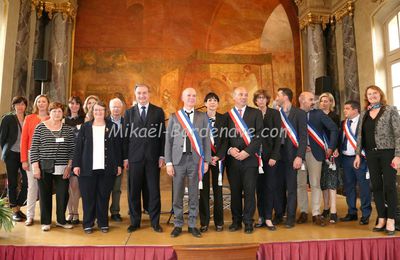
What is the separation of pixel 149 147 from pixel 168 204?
2375mm

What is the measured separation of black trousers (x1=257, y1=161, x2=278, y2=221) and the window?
4.75 meters

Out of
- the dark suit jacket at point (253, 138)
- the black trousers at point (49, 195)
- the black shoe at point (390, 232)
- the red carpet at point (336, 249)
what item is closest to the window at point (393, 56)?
the black shoe at point (390, 232)

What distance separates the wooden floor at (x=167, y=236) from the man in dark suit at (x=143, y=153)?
0.89 ft

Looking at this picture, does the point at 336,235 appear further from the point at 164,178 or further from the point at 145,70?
the point at 145,70

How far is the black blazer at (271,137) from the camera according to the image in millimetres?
3791

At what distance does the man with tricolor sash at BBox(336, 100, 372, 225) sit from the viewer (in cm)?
427

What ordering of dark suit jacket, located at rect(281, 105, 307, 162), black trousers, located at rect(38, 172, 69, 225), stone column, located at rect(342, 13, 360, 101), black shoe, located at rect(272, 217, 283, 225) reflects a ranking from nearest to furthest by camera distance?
black trousers, located at rect(38, 172, 69, 225), dark suit jacket, located at rect(281, 105, 307, 162), black shoe, located at rect(272, 217, 283, 225), stone column, located at rect(342, 13, 360, 101)

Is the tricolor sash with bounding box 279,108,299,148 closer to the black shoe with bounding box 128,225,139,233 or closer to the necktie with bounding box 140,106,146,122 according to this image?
the necktie with bounding box 140,106,146,122

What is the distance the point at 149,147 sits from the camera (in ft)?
12.1

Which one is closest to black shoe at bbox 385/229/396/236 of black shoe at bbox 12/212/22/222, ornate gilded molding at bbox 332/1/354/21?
black shoe at bbox 12/212/22/222

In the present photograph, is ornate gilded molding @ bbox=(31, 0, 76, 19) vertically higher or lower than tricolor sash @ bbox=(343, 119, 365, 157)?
higher

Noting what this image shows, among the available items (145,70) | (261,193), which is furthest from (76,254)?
(145,70)

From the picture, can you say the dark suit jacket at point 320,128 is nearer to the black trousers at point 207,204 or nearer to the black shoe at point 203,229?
the black trousers at point 207,204

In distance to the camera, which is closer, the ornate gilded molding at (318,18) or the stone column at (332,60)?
the stone column at (332,60)
